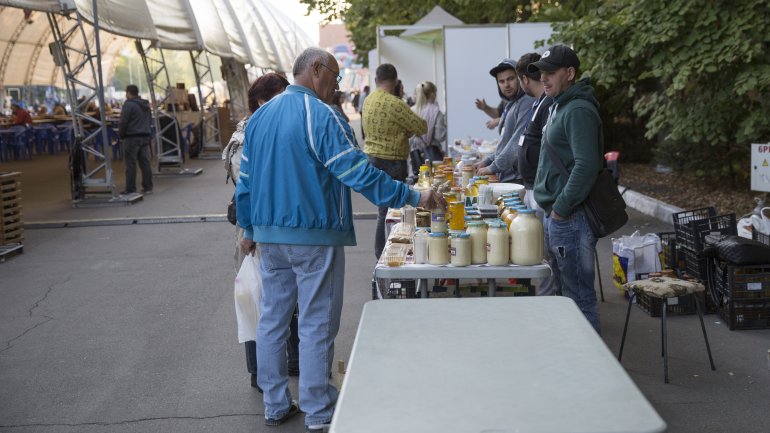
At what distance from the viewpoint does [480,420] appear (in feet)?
7.23

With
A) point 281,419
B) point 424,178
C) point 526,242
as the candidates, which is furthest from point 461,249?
point 424,178

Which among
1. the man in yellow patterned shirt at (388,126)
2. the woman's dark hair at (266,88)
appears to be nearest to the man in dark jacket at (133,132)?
the man in yellow patterned shirt at (388,126)

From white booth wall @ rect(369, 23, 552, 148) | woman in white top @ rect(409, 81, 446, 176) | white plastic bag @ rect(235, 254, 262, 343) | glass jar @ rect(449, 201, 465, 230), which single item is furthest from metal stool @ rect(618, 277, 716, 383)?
white booth wall @ rect(369, 23, 552, 148)

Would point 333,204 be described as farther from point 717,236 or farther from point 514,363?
point 717,236

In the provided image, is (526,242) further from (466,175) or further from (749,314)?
(749,314)

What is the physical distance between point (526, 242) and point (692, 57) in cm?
670

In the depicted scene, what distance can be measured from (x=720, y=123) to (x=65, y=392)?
28.2ft

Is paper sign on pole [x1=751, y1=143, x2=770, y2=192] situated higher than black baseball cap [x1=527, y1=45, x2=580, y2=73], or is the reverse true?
black baseball cap [x1=527, y1=45, x2=580, y2=73]

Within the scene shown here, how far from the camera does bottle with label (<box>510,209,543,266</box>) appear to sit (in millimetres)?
4395

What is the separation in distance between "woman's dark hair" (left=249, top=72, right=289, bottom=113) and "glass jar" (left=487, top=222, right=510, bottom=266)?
168 centimetres

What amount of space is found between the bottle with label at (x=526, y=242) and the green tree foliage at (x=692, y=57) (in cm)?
605

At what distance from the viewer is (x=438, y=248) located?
14.6 feet

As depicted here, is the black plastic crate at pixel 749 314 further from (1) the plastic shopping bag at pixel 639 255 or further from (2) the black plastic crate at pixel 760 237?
(1) the plastic shopping bag at pixel 639 255

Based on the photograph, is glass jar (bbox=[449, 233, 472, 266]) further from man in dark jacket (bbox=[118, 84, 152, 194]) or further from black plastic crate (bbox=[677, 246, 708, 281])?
man in dark jacket (bbox=[118, 84, 152, 194])
